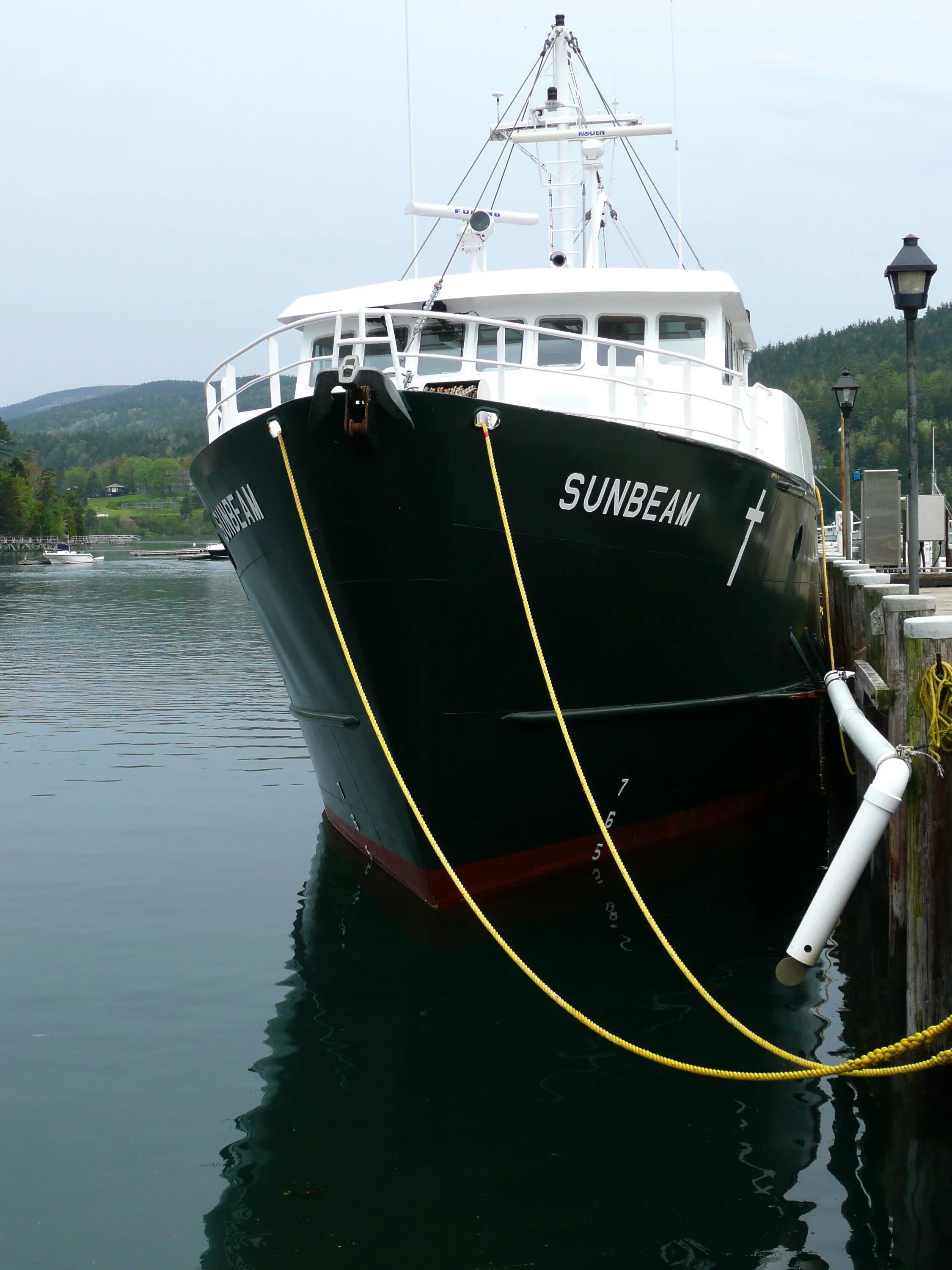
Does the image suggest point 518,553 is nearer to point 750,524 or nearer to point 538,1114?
point 750,524

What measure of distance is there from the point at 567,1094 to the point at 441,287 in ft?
23.9

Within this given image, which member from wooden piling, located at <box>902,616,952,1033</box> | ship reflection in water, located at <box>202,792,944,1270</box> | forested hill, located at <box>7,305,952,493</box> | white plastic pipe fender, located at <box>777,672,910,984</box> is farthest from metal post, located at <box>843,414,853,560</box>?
forested hill, located at <box>7,305,952,493</box>

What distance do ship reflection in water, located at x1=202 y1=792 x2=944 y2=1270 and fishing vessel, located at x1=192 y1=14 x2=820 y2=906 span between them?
3.06ft

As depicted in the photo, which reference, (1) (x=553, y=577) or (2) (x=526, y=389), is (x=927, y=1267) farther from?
(2) (x=526, y=389)

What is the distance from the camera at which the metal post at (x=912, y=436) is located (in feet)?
25.3

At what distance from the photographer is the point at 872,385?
117m

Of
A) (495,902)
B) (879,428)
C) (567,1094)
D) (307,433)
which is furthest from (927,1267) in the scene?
(879,428)

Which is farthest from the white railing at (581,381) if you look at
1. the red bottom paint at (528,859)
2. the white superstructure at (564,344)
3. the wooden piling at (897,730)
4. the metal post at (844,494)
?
the metal post at (844,494)

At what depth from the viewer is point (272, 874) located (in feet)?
34.8

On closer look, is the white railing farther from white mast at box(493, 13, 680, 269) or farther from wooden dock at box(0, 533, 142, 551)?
wooden dock at box(0, 533, 142, 551)

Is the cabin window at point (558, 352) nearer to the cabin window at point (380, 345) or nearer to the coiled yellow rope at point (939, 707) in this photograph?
the cabin window at point (380, 345)

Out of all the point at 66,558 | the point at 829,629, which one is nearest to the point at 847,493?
the point at 829,629

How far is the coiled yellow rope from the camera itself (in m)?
5.67

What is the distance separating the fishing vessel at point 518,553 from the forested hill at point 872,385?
8531 cm
